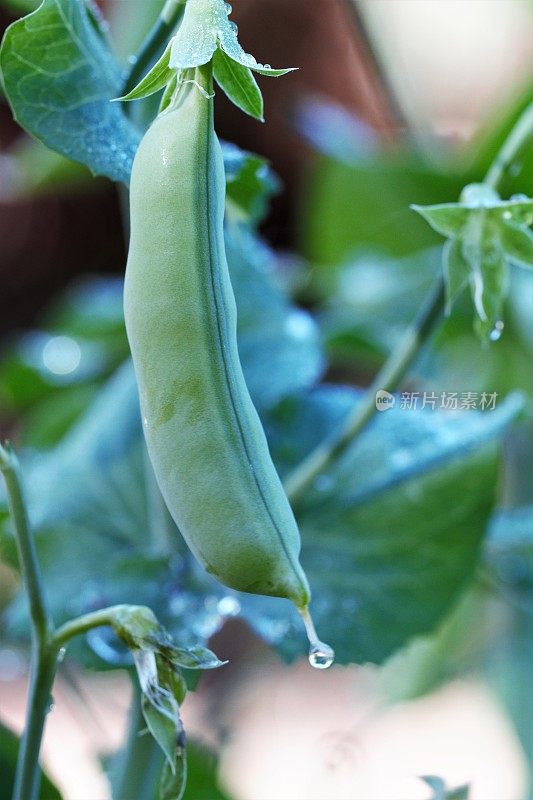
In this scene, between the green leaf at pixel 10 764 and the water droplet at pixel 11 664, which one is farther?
the water droplet at pixel 11 664

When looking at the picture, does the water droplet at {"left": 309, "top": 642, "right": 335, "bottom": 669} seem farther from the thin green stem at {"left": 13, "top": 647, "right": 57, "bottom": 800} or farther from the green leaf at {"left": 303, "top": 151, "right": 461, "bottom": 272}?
the green leaf at {"left": 303, "top": 151, "right": 461, "bottom": 272}

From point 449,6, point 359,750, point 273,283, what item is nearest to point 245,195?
point 273,283

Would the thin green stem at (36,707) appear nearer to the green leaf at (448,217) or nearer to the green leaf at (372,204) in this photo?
the green leaf at (448,217)

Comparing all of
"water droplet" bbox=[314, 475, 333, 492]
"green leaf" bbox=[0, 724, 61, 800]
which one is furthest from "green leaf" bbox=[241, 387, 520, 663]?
"green leaf" bbox=[0, 724, 61, 800]

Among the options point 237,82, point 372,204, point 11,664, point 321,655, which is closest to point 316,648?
point 321,655

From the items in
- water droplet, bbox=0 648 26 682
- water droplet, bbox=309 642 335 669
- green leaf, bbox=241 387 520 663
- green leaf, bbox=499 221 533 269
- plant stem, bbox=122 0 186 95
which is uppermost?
plant stem, bbox=122 0 186 95

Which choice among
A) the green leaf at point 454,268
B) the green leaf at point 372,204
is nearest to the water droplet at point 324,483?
the green leaf at point 454,268

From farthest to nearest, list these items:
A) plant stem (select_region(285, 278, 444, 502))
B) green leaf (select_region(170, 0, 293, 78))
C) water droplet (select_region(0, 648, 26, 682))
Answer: water droplet (select_region(0, 648, 26, 682)) < plant stem (select_region(285, 278, 444, 502)) < green leaf (select_region(170, 0, 293, 78))

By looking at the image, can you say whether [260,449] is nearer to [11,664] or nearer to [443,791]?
[443,791]
